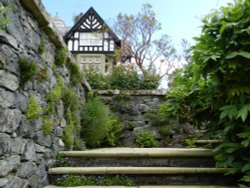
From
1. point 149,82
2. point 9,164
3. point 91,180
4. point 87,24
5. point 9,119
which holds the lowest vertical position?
point 91,180

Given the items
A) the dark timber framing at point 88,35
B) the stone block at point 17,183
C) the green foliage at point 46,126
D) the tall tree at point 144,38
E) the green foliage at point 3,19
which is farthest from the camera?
the dark timber framing at point 88,35

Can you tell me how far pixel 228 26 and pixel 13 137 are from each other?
1.69 meters

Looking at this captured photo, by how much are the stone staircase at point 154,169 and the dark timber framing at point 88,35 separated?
1152 cm

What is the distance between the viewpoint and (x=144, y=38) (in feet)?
35.0

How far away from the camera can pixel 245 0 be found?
2.06m

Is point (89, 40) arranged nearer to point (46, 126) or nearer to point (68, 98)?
point (68, 98)

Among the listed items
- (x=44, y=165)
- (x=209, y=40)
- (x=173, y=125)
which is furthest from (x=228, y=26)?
(x=173, y=125)

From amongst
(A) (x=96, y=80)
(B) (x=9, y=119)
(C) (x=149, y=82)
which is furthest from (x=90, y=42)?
(B) (x=9, y=119)

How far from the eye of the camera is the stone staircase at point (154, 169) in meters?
2.34

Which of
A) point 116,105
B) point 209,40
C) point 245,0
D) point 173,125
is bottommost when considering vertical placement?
point 173,125

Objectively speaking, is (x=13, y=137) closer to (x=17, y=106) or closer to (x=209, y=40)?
(x=17, y=106)

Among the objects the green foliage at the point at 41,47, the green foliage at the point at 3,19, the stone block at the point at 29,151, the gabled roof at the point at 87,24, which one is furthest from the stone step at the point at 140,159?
the gabled roof at the point at 87,24

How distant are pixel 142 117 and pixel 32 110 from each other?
3268 millimetres

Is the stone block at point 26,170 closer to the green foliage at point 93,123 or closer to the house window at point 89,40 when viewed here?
the green foliage at point 93,123
